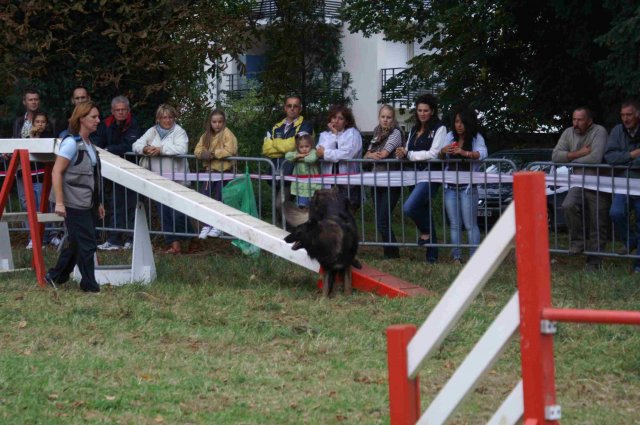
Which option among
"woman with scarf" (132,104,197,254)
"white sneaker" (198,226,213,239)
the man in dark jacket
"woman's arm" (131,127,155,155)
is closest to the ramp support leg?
"white sneaker" (198,226,213,239)

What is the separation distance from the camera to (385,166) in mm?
11812

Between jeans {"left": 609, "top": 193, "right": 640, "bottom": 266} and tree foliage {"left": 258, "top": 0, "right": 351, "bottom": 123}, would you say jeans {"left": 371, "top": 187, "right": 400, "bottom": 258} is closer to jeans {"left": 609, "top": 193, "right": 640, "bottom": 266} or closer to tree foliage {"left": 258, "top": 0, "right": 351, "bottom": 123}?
jeans {"left": 609, "top": 193, "right": 640, "bottom": 266}

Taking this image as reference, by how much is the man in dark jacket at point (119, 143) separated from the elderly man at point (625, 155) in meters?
5.72

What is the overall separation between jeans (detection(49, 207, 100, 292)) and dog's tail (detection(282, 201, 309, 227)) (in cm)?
189

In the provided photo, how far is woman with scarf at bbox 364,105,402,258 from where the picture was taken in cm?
1179

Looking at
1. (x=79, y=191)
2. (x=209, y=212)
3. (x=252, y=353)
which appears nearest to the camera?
(x=252, y=353)

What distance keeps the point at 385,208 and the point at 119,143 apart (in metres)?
3.45

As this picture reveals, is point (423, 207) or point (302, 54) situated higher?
point (302, 54)

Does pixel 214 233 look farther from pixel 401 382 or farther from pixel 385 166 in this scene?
pixel 401 382

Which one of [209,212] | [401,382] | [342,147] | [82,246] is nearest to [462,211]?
[342,147]

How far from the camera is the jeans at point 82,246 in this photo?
9.38 meters

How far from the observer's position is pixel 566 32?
13.8 meters

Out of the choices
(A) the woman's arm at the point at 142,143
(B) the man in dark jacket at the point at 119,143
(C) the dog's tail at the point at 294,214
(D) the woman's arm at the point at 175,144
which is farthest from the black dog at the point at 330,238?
(B) the man in dark jacket at the point at 119,143

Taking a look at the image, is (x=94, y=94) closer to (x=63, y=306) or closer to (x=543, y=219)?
(x=63, y=306)
